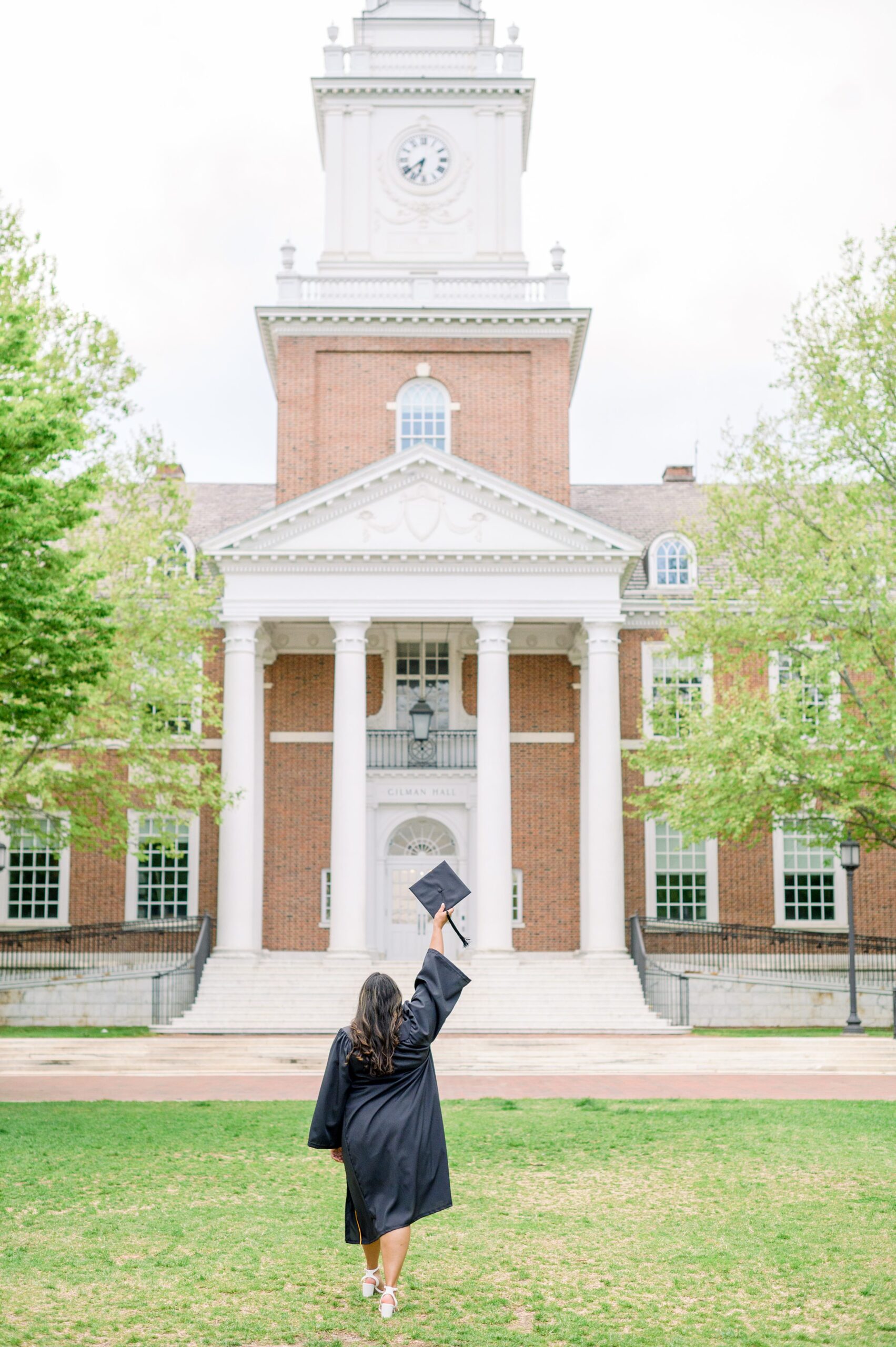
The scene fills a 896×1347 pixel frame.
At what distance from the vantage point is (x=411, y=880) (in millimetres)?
33125

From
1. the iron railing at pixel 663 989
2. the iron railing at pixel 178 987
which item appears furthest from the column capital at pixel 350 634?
the iron railing at pixel 663 989

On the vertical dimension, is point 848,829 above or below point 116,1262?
above

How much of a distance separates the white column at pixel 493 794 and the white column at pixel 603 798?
1.72 meters

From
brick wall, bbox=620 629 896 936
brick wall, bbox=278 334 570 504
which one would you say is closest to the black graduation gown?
brick wall, bbox=620 629 896 936

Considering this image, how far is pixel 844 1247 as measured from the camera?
8.12 metres

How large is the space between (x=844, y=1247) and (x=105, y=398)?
18546mm

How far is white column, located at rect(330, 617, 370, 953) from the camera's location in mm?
28031

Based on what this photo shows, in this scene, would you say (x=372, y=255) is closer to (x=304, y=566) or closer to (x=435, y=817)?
(x=304, y=566)

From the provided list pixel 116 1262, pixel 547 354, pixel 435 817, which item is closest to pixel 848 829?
pixel 435 817

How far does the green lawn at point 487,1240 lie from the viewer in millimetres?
6547

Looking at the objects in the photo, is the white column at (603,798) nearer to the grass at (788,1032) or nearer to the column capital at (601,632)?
the column capital at (601,632)

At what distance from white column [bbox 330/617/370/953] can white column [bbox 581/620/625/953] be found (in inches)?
187

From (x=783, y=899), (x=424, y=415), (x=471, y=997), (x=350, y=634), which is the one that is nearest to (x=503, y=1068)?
(x=471, y=997)

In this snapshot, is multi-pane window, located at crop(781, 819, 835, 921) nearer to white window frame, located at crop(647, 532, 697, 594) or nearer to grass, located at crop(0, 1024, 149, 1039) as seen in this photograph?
white window frame, located at crop(647, 532, 697, 594)
